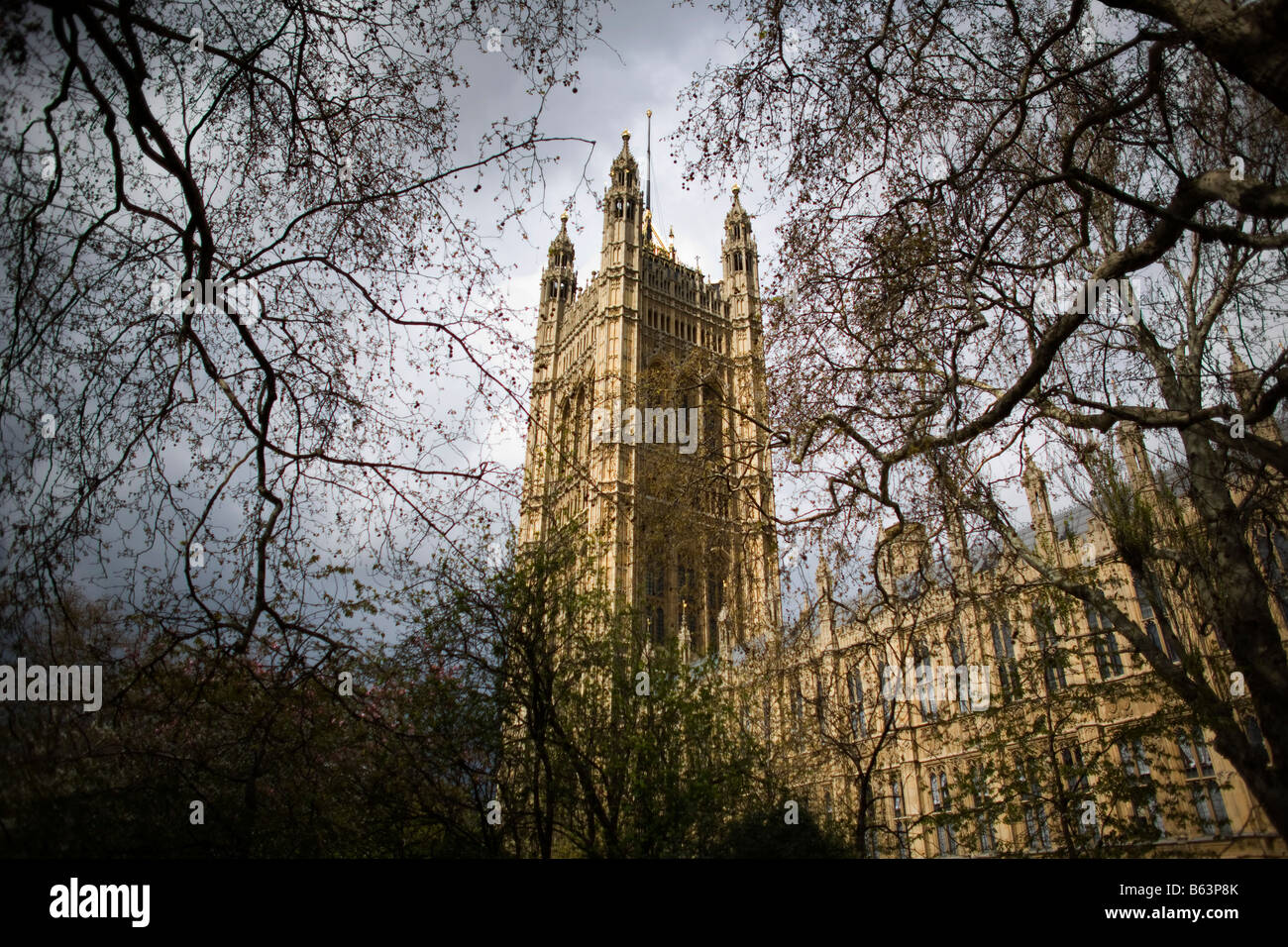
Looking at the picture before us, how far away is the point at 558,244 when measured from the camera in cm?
6241

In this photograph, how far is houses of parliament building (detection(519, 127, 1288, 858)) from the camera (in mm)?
10031

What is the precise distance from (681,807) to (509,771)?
9.92 ft

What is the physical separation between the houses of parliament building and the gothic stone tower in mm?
82

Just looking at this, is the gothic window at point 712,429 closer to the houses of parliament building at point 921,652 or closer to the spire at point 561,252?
the houses of parliament building at point 921,652

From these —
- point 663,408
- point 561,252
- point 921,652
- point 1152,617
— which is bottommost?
point 921,652

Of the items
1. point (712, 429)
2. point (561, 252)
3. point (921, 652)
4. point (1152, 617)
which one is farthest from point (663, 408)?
point (561, 252)

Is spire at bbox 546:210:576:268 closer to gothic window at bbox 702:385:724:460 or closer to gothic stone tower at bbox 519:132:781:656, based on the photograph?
gothic stone tower at bbox 519:132:781:656

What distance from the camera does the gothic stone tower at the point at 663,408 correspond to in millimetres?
10242

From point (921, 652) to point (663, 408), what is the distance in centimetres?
827

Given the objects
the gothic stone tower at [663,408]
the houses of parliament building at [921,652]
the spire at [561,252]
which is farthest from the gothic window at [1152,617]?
the spire at [561,252]

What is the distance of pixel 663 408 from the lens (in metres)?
10.2

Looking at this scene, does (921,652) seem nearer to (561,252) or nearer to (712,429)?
(712,429)
